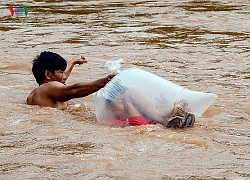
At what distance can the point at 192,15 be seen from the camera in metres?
14.1

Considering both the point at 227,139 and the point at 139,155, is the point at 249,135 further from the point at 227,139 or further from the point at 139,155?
the point at 139,155

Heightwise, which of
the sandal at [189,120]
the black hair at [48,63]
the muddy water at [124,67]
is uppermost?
the black hair at [48,63]

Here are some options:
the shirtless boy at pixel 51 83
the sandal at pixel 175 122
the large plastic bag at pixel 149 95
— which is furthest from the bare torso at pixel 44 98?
the sandal at pixel 175 122

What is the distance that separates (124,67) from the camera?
8.66m

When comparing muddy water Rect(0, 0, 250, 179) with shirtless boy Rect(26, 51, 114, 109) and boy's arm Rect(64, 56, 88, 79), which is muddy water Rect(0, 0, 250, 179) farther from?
boy's arm Rect(64, 56, 88, 79)

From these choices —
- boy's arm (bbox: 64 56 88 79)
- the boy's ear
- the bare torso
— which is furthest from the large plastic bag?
boy's arm (bbox: 64 56 88 79)

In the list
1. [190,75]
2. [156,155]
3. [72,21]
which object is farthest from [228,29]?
[156,155]

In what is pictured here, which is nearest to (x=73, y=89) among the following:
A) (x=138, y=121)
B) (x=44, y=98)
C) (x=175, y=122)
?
(x=44, y=98)

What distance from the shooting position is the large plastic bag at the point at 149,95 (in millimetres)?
5305

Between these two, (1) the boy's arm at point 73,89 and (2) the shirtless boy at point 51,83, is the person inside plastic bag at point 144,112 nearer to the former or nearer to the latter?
(1) the boy's arm at point 73,89

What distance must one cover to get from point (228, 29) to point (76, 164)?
26.6 feet

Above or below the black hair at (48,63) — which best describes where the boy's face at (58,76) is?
below

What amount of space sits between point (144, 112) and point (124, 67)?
339cm

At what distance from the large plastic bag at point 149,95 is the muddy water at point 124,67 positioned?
0.17 metres
